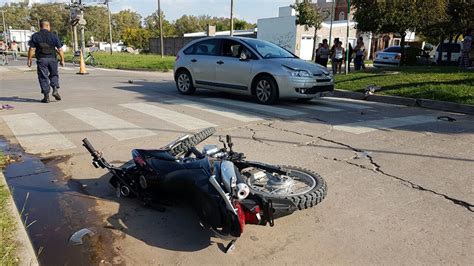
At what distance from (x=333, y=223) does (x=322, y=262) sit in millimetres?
654

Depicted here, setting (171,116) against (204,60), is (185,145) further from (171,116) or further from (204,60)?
(204,60)

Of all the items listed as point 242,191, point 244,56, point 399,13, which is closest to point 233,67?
point 244,56

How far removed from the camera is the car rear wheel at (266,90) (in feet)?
31.7

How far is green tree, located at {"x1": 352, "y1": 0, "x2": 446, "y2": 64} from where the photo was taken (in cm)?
2027

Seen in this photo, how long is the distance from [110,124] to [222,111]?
245 cm

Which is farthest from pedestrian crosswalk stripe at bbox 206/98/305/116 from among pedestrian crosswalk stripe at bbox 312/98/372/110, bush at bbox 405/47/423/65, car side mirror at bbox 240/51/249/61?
bush at bbox 405/47/423/65

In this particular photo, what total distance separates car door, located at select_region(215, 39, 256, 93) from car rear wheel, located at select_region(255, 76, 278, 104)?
31 cm

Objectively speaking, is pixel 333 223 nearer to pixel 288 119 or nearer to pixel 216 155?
pixel 216 155

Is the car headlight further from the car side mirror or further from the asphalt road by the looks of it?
the car side mirror

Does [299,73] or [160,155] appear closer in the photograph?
[160,155]

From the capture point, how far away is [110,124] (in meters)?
7.32

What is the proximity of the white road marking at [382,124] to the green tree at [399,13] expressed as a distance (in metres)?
13.5

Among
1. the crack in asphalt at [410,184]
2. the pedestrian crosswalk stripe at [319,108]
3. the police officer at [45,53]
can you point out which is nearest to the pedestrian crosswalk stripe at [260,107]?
the pedestrian crosswalk stripe at [319,108]

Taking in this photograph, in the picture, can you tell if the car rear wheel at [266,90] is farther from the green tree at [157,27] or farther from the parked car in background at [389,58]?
the green tree at [157,27]
